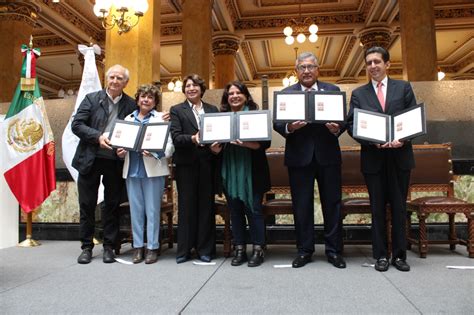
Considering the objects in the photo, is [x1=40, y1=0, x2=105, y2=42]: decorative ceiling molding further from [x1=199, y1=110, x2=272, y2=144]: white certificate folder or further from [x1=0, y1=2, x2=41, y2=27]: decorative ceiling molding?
[x1=199, y1=110, x2=272, y2=144]: white certificate folder

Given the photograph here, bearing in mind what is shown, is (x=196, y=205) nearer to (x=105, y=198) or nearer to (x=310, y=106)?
(x=105, y=198)

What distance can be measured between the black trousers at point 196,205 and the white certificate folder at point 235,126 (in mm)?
376

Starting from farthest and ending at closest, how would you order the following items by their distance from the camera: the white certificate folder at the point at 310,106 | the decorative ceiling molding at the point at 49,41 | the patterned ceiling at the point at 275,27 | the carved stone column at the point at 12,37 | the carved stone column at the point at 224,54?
the decorative ceiling molding at the point at 49,41, the carved stone column at the point at 224,54, the patterned ceiling at the point at 275,27, the carved stone column at the point at 12,37, the white certificate folder at the point at 310,106

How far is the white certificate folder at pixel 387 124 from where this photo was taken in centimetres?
315

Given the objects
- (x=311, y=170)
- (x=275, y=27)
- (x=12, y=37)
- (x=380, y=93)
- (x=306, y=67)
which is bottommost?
(x=311, y=170)

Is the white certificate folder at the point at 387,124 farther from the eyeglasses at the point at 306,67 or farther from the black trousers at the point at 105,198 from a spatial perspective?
the black trousers at the point at 105,198

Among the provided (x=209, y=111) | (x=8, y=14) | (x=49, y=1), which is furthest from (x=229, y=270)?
(x=49, y=1)

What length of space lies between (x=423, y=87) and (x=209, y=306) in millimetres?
4749

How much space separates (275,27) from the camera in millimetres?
13703

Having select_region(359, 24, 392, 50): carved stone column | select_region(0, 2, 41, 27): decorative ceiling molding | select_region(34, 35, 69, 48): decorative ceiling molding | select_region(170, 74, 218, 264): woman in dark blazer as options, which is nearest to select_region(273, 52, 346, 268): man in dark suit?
select_region(170, 74, 218, 264): woman in dark blazer

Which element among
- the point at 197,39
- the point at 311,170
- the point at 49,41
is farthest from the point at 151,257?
the point at 49,41

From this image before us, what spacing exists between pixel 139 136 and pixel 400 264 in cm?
238

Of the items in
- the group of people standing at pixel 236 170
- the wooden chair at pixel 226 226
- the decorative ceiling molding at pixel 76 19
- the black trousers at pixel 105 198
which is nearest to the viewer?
the group of people standing at pixel 236 170

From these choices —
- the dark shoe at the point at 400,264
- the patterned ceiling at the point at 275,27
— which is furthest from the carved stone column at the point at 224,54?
the dark shoe at the point at 400,264
